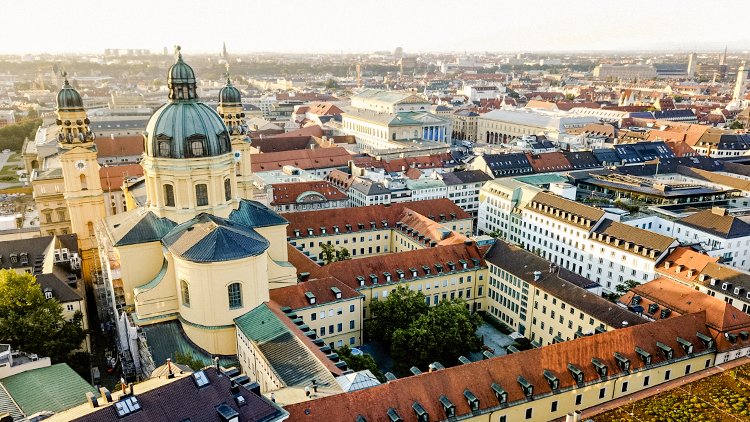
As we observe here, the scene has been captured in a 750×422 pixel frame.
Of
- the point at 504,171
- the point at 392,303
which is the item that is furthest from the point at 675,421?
the point at 504,171

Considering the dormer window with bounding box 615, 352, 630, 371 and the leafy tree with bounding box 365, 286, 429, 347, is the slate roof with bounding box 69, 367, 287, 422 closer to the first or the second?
the dormer window with bounding box 615, 352, 630, 371

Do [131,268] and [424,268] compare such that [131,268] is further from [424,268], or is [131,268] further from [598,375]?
[598,375]

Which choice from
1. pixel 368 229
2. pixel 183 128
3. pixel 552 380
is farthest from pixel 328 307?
pixel 368 229

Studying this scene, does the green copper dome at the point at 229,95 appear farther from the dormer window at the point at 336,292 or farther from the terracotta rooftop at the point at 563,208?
the terracotta rooftop at the point at 563,208

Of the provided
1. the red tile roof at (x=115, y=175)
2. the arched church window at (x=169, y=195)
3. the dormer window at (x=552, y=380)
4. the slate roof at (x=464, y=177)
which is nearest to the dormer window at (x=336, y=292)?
the arched church window at (x=169, y=195)

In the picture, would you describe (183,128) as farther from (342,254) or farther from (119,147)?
(119,147)

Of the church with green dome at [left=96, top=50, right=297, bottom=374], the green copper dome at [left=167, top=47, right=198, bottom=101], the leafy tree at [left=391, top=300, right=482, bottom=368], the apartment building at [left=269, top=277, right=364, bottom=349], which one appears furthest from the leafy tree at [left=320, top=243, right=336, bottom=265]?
the green copper dome at [left=167, top=47, right=198, bottom=101]
